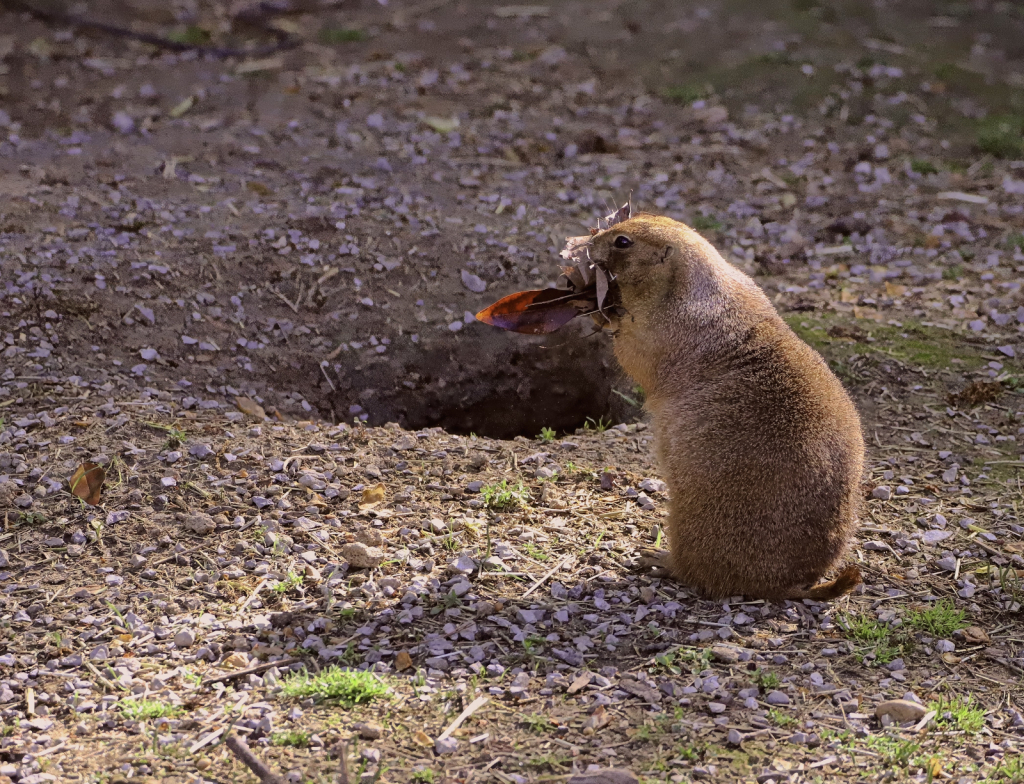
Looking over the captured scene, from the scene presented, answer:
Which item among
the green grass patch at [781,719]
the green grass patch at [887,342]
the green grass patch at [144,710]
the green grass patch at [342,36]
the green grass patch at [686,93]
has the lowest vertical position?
the green grass patch at [144,710]

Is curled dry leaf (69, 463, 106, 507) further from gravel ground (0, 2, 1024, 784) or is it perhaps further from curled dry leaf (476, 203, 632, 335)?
curled dry leaf (476, 203, 632, 335)

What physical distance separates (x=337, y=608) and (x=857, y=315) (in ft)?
13.8

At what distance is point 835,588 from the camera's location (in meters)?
4.29

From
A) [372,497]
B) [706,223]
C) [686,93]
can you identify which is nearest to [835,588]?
[372,497]

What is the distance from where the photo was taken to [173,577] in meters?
4.46

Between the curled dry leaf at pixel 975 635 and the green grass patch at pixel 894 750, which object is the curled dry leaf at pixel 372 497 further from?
the curled dry leaf at pixel 975 635

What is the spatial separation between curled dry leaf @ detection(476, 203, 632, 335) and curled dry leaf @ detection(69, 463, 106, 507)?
6.32 feet

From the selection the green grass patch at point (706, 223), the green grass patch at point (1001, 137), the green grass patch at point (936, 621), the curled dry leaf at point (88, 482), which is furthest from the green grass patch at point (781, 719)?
the green grass patch at point (1001, 137)

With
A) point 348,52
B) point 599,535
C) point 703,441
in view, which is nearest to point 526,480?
point 599,535

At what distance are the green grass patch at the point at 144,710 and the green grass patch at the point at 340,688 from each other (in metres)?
0.39

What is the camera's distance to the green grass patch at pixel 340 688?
3771 millimetres

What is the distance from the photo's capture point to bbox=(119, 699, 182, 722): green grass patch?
367cm

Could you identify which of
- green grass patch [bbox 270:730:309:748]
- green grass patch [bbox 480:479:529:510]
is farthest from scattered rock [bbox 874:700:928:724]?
green grass patch [bbox 270:730:309:748]

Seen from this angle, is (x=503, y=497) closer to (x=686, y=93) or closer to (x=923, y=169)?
(x=923, y=169)
